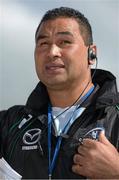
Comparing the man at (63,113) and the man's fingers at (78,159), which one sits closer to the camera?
the man's fingers at (78,159)

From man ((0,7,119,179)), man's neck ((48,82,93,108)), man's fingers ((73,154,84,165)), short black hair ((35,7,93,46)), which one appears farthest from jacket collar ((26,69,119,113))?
man's fingers ((73,154,84,165))

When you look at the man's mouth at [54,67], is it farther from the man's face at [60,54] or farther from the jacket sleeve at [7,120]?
the jacket sleeve at [7,120]

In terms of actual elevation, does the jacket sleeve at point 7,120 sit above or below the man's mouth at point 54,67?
below

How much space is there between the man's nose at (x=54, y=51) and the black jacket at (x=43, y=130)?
0.36 m

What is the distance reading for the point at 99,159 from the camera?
2.18m

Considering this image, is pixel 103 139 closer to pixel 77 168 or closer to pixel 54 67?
pixel 77 168

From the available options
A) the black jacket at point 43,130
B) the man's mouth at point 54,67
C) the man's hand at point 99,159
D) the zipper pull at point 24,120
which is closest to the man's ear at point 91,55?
the black jacket at point 43,130

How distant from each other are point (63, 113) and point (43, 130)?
0.17 m

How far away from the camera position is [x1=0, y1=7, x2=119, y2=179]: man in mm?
2389

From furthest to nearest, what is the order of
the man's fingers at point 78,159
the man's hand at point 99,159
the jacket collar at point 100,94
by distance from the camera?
the jacket collar at point 100,94 → the man's fingers at point 78,159 → the man's hand at point 99,159

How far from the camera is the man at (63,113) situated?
2.39 meters

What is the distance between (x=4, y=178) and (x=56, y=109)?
0.57 metres

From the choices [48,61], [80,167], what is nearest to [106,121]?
[80,167]

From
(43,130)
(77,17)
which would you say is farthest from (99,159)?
(77,17)
